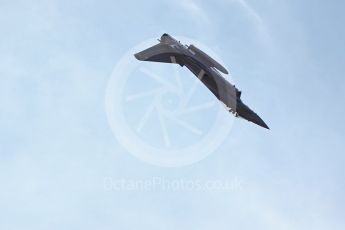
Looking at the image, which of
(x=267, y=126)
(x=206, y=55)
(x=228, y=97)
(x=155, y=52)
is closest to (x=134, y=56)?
(x=155, y=52)

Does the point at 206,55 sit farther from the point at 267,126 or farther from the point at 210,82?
the point at 267,126

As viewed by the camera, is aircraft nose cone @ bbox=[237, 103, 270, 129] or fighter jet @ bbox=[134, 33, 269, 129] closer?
fighter jet @ bbox=[134, 33, 269, 129]

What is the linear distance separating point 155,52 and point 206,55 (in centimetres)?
1102

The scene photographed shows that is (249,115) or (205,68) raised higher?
(205,68)

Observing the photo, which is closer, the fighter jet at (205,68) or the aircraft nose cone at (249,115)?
the fighter jet at (205,68)

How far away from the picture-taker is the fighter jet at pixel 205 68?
87.9 meters

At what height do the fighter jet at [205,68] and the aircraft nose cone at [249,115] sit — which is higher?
the fighter jet at [205,68]

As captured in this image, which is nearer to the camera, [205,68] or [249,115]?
[205,68]

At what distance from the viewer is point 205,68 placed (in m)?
89.2

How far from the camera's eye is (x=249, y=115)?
297ft

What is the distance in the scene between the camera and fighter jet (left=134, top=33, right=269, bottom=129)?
288 feet

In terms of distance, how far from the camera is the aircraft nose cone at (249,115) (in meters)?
89.0

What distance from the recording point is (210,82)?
8875 cm

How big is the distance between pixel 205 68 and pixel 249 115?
1260 centimetres
